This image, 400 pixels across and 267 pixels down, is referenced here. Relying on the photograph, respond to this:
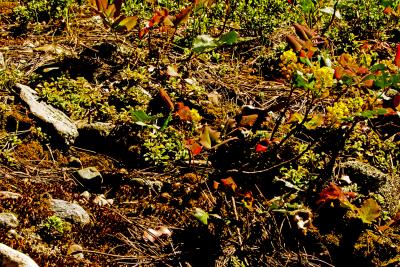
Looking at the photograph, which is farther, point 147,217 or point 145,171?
point 145,171

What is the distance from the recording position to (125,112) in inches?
131

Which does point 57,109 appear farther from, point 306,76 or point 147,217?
point 306,76

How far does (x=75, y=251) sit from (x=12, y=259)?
15.4 inches

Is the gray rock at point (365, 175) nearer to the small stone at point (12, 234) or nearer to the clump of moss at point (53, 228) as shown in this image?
the clump of moss at point (53, 228)

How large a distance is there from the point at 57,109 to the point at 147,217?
3.48 feet

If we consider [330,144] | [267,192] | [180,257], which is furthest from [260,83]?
[180,257]

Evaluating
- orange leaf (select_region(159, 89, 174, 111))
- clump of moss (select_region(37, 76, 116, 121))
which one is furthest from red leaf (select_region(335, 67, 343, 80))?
clump of moss (select_region(37, 76, 116, 121))

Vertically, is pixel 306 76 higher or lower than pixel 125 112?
higher

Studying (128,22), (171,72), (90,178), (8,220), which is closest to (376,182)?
(171,72)

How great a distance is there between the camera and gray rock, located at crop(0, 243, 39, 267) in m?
2.02

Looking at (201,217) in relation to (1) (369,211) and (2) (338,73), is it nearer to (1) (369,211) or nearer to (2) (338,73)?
(1) (369,211)

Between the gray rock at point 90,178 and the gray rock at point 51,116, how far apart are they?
286 millimetres

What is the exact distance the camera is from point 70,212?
2537 mm

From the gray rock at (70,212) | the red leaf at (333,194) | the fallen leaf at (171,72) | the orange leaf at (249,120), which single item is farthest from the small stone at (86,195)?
the red leaf at (333,194)
